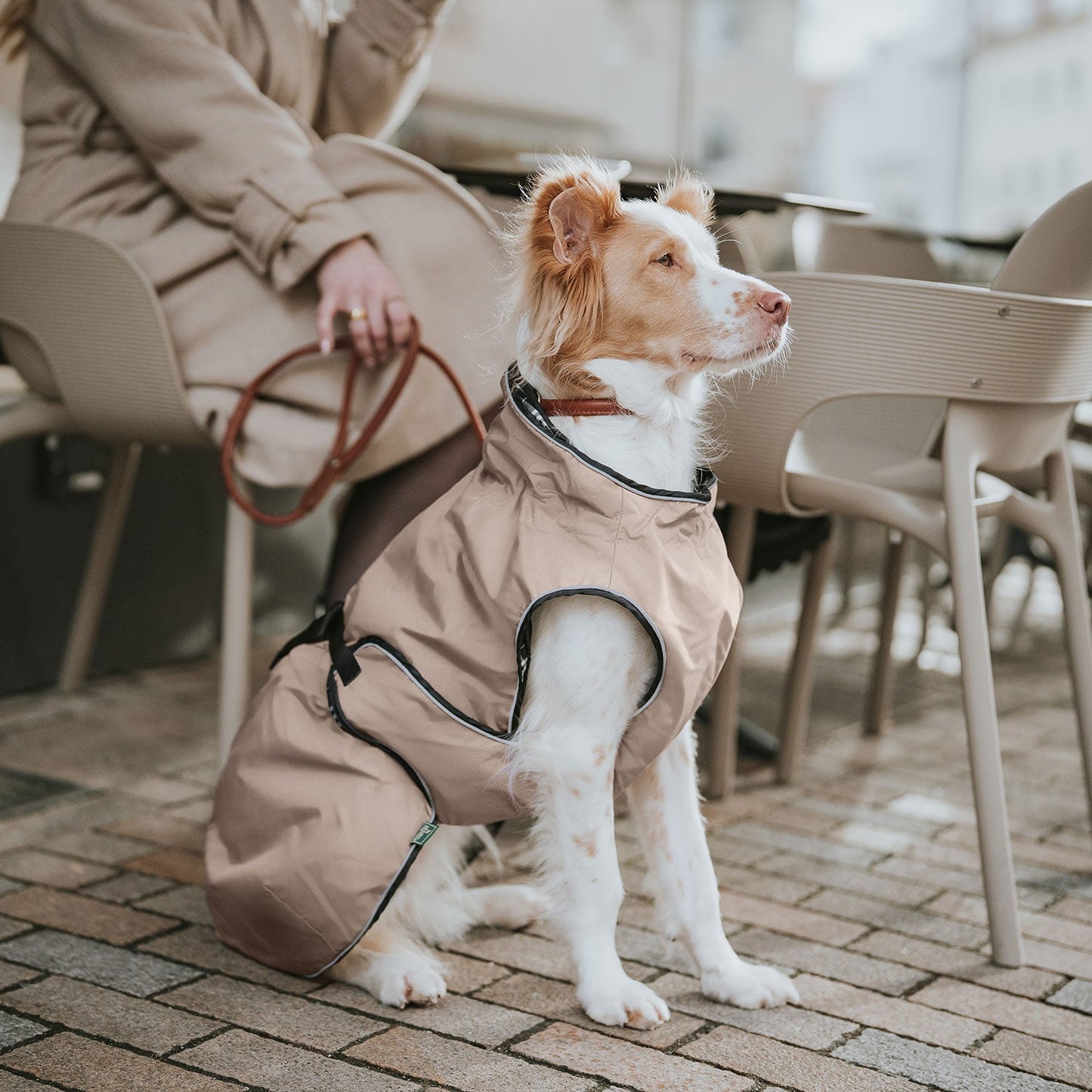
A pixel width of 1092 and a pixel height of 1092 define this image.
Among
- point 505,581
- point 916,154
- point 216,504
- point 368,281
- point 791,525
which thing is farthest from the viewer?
point 916,154

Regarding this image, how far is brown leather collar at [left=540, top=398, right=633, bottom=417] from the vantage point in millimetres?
1708

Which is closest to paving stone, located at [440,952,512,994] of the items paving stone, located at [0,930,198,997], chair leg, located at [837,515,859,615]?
paving stone, located at [0,930,198,997]

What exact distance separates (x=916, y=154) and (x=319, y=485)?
5911 mm

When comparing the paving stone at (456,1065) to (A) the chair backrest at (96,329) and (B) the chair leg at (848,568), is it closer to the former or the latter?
(A) the chair backrest at (96,329)

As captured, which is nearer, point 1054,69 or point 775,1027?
point 775,1027

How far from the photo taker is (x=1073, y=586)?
2270 millimetres

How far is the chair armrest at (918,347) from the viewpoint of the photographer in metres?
1.97

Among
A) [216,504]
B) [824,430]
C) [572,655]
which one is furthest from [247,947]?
[216,504]

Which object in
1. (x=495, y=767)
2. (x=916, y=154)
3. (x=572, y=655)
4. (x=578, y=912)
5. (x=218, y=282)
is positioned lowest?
(x=578, y=912)

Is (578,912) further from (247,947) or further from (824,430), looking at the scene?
(824,430)

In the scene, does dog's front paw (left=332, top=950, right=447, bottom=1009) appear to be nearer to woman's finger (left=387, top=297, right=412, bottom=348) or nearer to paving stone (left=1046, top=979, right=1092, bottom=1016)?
paving stone (left=1046, top=979, right=1092, bottom=1016)

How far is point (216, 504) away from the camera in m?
3.70

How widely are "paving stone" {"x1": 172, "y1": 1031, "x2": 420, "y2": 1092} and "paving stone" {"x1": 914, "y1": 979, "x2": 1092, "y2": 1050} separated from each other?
0.79m

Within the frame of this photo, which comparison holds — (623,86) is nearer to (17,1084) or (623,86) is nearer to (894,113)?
(894,113)
